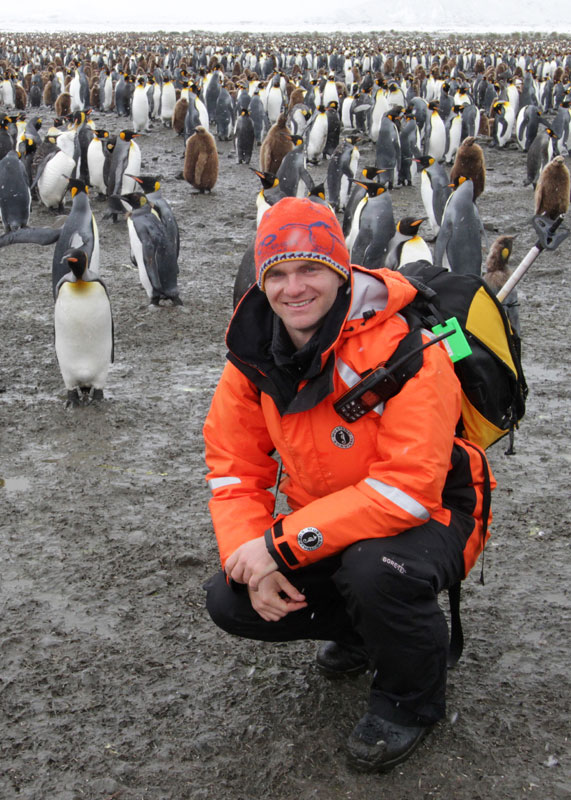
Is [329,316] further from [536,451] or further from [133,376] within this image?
[133,376]

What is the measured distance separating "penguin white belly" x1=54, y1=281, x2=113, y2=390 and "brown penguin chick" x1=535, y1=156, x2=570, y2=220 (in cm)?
556

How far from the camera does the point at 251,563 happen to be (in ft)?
5.85

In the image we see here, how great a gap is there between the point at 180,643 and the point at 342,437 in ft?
3.05

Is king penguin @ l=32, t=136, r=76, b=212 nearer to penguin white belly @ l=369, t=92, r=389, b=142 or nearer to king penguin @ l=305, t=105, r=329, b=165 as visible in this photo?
king penguin @ l=305, t=105, r=329, b=165

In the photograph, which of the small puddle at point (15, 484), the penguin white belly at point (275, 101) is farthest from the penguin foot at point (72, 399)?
the penguin white belly at point (275, 101)

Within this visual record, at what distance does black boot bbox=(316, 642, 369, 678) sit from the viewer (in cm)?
217

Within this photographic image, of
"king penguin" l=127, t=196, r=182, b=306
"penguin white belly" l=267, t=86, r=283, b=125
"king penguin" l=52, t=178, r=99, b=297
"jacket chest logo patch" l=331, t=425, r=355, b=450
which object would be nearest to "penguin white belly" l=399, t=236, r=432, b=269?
"king penguin" l=127, t=196, r=182, b=306

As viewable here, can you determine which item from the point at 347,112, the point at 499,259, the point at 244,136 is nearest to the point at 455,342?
the point at 499,259

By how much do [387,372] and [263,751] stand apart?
93cm

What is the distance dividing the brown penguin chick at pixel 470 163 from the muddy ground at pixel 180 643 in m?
5.29

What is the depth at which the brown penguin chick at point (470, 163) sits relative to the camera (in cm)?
942

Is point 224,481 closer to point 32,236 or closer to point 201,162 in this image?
point 32,236

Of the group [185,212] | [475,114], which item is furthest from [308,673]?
[475,114]

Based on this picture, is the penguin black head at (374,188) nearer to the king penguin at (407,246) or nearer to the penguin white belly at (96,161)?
the king penguin at (407,246)
